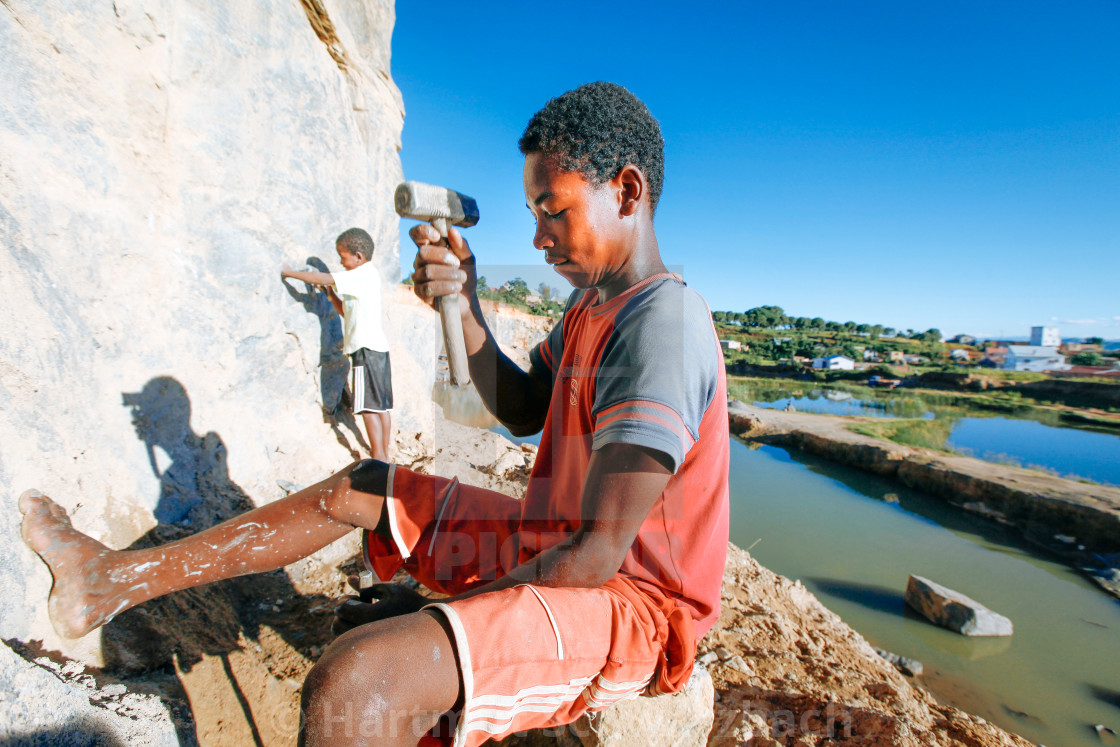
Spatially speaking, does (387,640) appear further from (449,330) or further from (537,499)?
(449,330)

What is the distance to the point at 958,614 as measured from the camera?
4.18 meters

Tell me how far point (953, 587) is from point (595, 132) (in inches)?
268

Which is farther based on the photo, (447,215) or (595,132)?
(447,215)

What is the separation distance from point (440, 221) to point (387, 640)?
1142 millimetres

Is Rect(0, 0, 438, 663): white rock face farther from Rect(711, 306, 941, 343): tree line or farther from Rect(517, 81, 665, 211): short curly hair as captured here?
Rect(711, 306, 941, 343): tree line

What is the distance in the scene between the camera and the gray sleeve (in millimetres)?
1026

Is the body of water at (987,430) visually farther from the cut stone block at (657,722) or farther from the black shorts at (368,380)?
the black shorts at (368,380)


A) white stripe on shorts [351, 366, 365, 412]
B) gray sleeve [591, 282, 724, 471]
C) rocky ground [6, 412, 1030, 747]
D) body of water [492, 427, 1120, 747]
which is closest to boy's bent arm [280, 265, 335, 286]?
white stripe on shorts [351, 366, 365, 412]

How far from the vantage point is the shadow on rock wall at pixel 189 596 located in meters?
1.62

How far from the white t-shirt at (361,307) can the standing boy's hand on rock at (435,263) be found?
2.06 m

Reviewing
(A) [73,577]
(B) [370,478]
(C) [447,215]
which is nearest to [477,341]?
(C) [447,215]

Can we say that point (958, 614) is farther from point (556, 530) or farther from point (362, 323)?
point (362, 323)

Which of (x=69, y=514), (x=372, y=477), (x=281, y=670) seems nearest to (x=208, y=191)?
(x=69, y=514)

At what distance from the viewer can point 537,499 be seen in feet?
5.01
